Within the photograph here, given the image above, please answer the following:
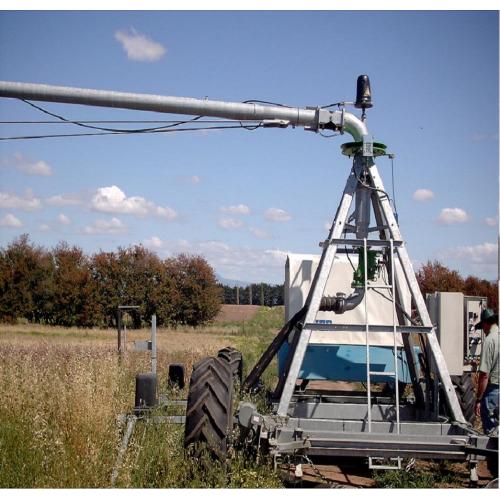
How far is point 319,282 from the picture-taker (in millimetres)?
7719

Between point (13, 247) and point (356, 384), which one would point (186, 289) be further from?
point (356, 384)

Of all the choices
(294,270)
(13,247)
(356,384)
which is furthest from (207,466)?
(13,247)

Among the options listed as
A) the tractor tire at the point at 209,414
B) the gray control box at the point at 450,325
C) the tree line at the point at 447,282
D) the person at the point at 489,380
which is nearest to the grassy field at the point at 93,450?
the tractor tire at the point at 209,414

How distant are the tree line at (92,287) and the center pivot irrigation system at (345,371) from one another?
3580 cm

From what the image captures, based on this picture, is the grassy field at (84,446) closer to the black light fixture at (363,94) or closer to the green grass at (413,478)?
the green grass at (413,478)

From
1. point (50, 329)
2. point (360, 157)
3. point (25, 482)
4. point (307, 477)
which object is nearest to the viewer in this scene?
point (25, 482)

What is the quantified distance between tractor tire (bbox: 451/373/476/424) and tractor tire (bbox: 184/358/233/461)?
14.9 ft

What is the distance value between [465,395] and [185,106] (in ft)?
19.5

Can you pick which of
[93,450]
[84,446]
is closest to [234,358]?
[84,446]

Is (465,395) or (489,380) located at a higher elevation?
(489,380)

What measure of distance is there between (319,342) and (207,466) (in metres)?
4.72

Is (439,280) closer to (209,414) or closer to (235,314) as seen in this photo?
(235,314)

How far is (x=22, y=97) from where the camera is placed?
7.59m

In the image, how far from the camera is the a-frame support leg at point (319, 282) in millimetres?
7262
